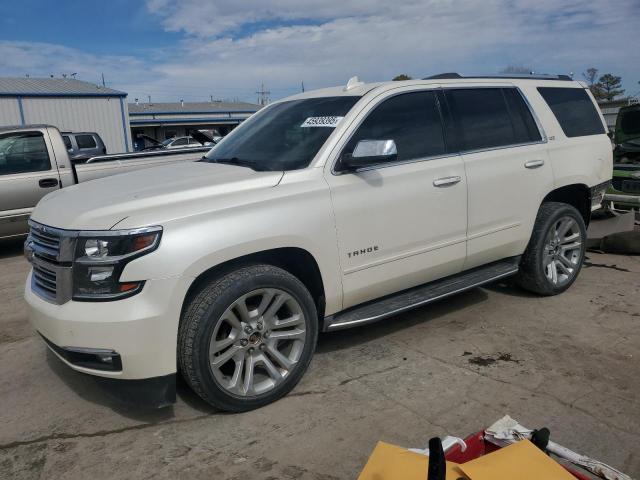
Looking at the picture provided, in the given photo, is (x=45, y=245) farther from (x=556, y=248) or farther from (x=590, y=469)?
(x=556, y=248)

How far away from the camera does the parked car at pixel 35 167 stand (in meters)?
7.36

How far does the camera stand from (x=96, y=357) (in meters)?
2.85

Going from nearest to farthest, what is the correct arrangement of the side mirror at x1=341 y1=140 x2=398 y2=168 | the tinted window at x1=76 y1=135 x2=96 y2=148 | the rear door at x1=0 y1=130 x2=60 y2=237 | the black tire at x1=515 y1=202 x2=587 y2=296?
1. the side mirror at x1=341 y1=140 x2=398 y2=168
2. the black tire at x1=515 y1=202 x2=587 y2=296
3. the rear door at x1=0 y1=130 x2=60 y2=237
4. the tinted window at x1=76 y1=135 x2=96 y2=148

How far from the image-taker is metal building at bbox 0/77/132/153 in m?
27.2

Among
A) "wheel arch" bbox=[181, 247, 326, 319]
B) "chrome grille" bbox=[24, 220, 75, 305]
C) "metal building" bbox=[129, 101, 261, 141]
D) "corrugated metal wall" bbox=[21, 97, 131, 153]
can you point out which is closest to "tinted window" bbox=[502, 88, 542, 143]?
"wheel arch" bbox=[181, 247, 326, 319]

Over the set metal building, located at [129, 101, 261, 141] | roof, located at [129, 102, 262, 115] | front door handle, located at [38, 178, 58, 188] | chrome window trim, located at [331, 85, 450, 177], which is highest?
roof, located at [129, 102, 262, 115]

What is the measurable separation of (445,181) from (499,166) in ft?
2.18

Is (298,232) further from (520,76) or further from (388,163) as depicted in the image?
(520,76)

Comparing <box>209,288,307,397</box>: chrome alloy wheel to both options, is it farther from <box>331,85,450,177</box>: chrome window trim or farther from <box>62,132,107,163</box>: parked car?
<box>62,132,107,163</box>: parked car

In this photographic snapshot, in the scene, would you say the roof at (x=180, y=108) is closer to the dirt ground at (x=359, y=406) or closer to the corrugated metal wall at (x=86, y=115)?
the corrugated metal wall at (x=86, y=115)

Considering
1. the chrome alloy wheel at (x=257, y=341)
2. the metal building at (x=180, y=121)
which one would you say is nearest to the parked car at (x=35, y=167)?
the chrome alloy wheel at (x=257, y=341)

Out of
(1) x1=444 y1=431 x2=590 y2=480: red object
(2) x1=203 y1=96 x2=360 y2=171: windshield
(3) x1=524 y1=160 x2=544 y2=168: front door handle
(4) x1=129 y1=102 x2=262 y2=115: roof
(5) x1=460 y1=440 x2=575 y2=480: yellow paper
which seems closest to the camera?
(5) x1=460 y1=440 x2=575 y2=480: yellow paper

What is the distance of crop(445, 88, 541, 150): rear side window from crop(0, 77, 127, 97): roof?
92.6 ft

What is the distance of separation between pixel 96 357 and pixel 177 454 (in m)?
0.67
